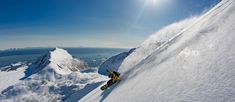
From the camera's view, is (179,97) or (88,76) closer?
(179,97)

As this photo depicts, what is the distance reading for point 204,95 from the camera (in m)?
6.95

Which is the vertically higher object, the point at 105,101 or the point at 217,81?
the point at 217,81

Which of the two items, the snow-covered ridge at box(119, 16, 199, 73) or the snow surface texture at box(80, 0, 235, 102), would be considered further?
the snow-covered ridge at box(119, 16, 199, 73)

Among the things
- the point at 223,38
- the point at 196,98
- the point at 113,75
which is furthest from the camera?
the point at 113,75

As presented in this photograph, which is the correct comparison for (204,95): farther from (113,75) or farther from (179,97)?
(113,75)

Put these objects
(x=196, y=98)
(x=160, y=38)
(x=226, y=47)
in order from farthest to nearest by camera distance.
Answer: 1. (x=160, y=38)
2. (x=226, y=47)
3. (x=196, y=98)

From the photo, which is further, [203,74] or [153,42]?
[153,42]

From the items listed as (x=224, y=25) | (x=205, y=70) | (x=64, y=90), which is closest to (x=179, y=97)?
(x=205, y=70)

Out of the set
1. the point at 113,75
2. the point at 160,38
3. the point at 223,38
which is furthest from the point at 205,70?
the point at 160,38

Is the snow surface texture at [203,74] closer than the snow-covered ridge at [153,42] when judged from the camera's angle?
Yes

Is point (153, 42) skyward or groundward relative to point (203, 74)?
skyward

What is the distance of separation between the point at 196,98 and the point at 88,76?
641ft

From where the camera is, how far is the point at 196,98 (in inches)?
277

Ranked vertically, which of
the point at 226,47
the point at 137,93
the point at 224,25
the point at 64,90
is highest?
the point at 224,25
